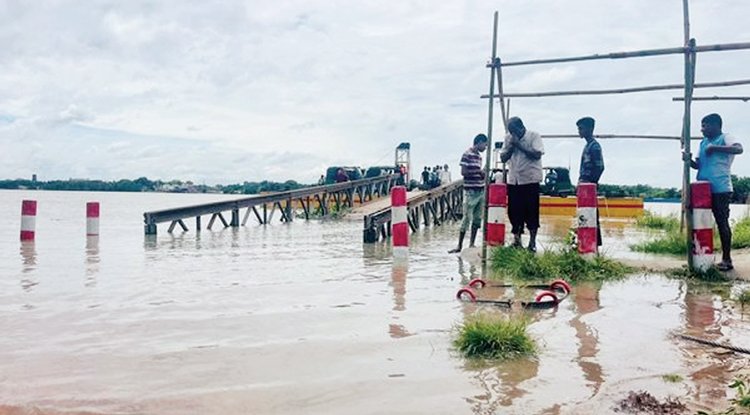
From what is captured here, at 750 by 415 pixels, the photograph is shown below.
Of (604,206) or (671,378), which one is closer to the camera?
(671,378)

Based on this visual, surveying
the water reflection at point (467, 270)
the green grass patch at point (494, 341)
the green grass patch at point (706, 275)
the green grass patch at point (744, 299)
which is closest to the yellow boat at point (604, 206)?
the water reflection at point (467, 270)

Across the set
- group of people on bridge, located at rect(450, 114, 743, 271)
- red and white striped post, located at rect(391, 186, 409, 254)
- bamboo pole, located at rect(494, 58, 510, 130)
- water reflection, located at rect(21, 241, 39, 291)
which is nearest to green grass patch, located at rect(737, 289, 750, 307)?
group of people on bridge, located at rect(450, 114, 743, 271)

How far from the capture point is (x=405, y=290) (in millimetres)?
5660

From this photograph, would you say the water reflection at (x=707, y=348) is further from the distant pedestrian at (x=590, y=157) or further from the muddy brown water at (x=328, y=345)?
the distant pedestrian at (x=590, y=157)

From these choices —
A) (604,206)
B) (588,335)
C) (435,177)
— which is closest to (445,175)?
(435,177)

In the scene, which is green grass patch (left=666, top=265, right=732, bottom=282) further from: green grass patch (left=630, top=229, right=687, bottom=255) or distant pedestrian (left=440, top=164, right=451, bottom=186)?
distant pedestrian (left=440, top=164, right=451, bottom=186)

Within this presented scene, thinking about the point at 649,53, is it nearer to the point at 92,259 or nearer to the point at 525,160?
the point at 525,160

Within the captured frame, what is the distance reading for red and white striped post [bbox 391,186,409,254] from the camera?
8.52m

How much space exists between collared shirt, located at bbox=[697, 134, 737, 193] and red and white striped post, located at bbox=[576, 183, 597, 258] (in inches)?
44.5

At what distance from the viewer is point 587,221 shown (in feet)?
23.2

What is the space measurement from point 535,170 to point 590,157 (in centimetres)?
81

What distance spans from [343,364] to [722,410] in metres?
1.66

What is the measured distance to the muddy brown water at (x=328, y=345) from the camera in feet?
8.94

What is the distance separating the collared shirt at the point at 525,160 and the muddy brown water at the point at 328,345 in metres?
1.91
